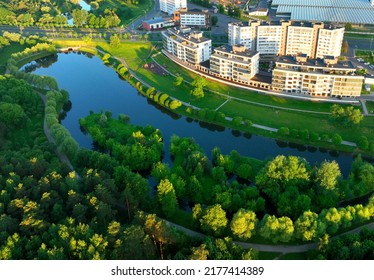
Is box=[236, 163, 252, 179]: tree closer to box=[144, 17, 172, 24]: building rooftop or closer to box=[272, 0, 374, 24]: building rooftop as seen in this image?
box=[272, 0, 374, 24]: building rooftop

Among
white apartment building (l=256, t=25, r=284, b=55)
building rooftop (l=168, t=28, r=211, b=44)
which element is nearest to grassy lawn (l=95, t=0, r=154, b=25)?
building rooftop (l=168, t=28, r=211, b=44)

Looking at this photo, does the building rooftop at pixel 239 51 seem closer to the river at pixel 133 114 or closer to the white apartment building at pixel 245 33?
the white apartment building at pixel 245 33

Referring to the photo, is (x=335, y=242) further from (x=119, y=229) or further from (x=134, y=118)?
(x=134, y=118)

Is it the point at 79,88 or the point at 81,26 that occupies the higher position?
the point at 81,26

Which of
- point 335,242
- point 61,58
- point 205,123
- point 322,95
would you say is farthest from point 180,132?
point 61,58

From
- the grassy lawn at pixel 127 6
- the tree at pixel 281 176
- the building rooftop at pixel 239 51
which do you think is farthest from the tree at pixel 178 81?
the grassy lawn at pixel 127 6
